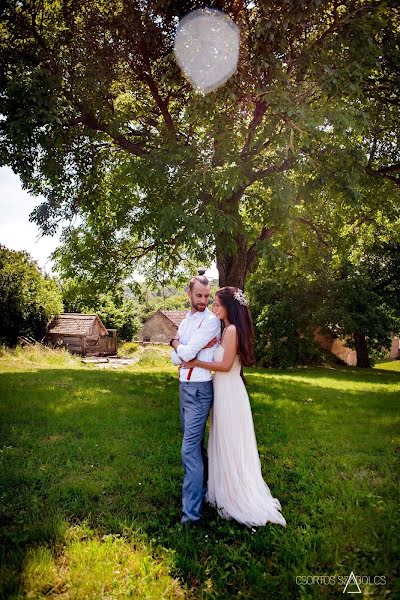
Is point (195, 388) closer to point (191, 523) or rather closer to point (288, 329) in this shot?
point (191, 523)

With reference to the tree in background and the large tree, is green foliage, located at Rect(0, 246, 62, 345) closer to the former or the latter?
the tree in background

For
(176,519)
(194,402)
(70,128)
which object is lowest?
(176,519)

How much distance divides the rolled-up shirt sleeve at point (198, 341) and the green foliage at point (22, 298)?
89.8 ft

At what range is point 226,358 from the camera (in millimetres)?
4543

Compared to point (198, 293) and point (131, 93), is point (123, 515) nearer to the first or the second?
point (198, 293)

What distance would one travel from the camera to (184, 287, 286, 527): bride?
14.8ft

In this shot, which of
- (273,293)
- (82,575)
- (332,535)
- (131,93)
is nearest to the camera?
(82,575)

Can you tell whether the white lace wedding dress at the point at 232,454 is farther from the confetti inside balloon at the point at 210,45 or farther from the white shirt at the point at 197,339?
the confetti inside balloon at the point at 210,45

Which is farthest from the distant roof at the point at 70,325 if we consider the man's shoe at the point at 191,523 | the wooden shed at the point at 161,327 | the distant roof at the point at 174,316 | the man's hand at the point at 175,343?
the man's shoe at the point at 191,523

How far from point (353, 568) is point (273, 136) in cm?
923

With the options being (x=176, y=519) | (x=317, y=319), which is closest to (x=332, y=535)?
(x=176, y=519)

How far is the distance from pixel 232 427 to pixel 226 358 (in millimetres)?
820

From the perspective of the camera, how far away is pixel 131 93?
14.3 m

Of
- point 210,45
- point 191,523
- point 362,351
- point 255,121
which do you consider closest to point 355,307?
point 362,351
